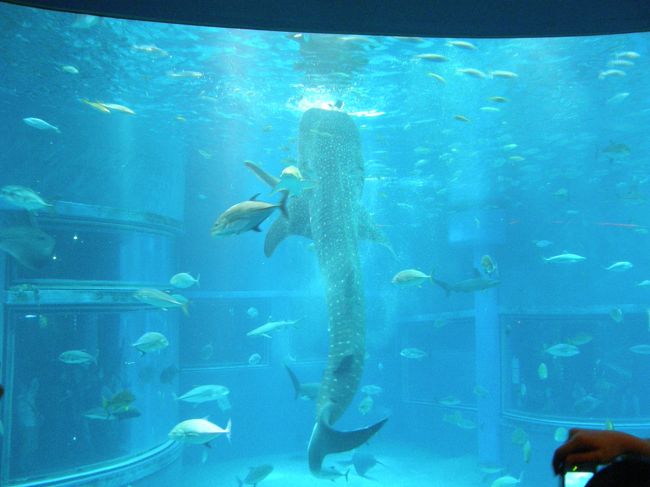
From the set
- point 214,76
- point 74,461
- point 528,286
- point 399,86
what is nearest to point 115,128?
point 214,76

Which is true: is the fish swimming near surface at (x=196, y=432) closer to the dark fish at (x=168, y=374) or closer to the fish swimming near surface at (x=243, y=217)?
the dark fish at (x=168, y=374)

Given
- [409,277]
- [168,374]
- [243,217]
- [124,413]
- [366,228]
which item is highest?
→ [243,217]

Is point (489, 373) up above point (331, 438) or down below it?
below

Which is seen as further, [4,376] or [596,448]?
[4,376]

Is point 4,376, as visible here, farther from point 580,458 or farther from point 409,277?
point 580,458

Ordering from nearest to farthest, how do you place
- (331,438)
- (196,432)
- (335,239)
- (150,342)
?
1. (331,438)
2. (335,239)
3. (196,432)
4. (150,342)

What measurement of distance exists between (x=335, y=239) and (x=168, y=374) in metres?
9.70

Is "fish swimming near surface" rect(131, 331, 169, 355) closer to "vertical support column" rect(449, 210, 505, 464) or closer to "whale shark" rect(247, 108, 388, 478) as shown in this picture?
"whale shark" rect(247, 108, 388, 478)

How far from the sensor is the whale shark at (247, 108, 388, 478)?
332cm

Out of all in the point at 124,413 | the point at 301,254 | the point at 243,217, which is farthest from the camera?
the point at 301,254

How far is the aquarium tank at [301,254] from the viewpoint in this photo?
9391mm

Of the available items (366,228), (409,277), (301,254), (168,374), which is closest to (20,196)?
(366,228)

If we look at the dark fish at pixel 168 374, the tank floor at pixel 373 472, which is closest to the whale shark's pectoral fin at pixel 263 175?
the dark fish at pixel 168 374

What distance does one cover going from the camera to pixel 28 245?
9602 millimetres
